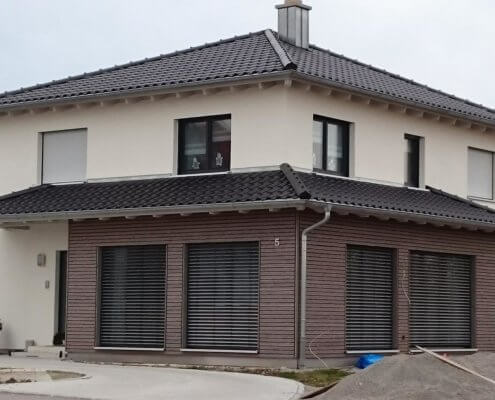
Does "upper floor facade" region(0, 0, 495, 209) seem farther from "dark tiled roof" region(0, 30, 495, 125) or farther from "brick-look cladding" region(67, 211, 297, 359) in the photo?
"brick-look cladding" region(67, 211, 297, 359)

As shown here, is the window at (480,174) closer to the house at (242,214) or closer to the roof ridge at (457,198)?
the house at (242,214)

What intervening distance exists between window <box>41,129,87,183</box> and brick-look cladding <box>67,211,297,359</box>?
2221 millimetres

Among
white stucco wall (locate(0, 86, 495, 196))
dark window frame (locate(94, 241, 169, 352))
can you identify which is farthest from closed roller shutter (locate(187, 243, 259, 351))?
white stucco wall (locate(0, 86, 495, 196))

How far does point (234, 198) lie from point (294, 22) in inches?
265

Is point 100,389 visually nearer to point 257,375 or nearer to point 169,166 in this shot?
point 257,375

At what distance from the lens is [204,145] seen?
25.1 metres

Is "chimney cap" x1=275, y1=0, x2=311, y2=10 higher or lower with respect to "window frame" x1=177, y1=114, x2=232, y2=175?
higher

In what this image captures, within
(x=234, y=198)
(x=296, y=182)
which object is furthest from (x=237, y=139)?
(x=296, y=182)

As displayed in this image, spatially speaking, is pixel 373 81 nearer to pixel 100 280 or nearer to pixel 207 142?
pixel 207 142

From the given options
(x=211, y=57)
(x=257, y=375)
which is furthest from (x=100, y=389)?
(x=211, y=57)

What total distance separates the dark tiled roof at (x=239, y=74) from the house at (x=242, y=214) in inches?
3.2

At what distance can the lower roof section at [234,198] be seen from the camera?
72.9 ft

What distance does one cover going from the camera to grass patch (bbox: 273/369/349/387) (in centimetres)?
1983

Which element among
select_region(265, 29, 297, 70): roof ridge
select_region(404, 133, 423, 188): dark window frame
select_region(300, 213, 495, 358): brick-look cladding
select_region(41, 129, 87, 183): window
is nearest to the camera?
select_region(300, 213, 495, 358): brick-look cladding
